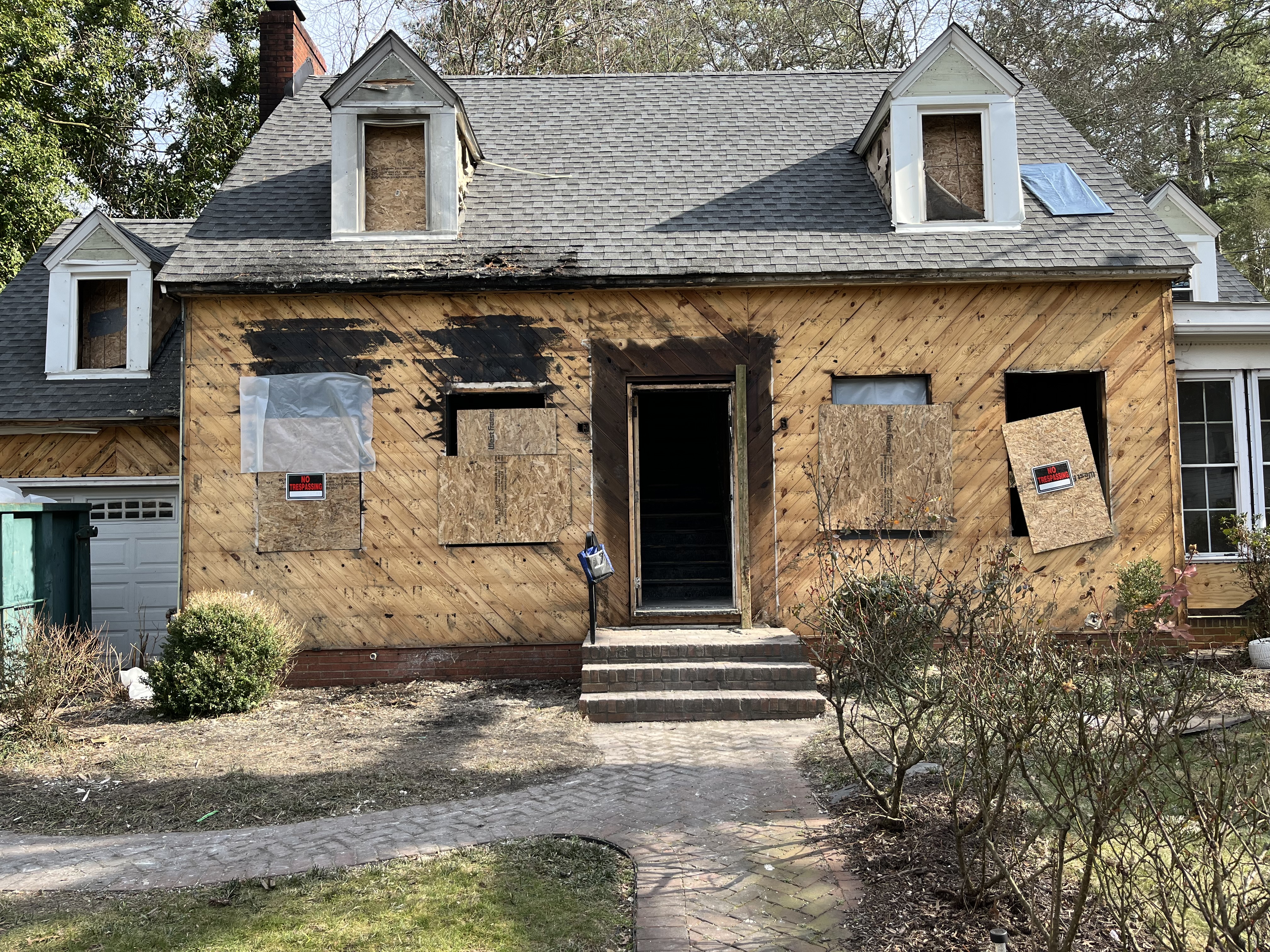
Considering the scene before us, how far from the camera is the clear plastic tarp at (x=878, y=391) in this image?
10289 millimetres

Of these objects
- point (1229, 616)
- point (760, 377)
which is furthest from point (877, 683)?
point (1229, 616)

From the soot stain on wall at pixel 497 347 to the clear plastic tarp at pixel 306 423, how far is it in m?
0.96

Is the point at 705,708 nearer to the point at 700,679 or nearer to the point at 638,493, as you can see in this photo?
the point at 700,679

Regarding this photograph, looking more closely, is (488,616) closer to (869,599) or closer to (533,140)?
(869,599)

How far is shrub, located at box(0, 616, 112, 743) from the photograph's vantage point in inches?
297

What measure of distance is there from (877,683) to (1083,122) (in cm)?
2259

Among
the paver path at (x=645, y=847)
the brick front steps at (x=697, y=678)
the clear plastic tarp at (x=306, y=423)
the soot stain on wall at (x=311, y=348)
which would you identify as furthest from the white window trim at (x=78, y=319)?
the paver path at (x=645, y=847)

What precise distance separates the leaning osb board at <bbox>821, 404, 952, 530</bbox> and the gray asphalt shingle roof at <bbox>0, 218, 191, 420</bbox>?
27.3 feet

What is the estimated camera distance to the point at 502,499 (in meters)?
10.1

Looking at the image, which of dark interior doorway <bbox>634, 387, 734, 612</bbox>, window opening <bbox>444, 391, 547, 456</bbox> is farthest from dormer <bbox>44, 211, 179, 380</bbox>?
dark interior doorway <bbox>634, 387, 734, 612</bbox>

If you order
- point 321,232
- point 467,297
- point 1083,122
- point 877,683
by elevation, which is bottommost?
point 877,683

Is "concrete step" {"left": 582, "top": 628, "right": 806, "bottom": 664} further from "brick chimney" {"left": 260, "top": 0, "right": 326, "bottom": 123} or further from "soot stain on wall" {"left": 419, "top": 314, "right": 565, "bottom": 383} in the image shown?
"brick chimney" {"left": 260, "top": 0, "right": 326, "bottom": 123}

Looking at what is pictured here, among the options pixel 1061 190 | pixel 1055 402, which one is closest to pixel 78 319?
pixel 1061 190

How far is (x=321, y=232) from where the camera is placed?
10.8m
